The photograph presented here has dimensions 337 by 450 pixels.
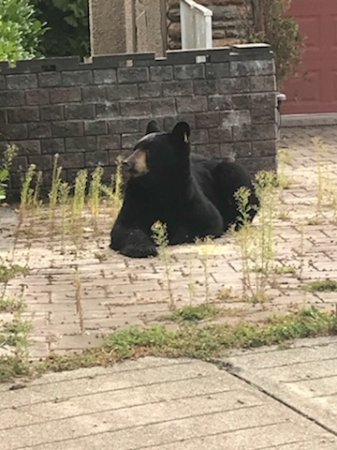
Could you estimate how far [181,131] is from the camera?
793 centimetres

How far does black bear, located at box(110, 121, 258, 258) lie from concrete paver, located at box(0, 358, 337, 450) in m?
2.76

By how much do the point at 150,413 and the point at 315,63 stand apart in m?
12.5


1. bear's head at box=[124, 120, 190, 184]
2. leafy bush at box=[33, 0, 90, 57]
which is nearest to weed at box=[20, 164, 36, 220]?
bear's head at box=[124, 120, 190, 184]

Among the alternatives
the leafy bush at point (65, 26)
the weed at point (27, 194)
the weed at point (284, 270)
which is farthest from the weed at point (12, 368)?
the leafy bush at point (65, 26)

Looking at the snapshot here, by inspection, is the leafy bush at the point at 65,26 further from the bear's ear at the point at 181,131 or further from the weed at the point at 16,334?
the weed at the point at 16,334

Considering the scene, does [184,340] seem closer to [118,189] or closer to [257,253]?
[257,253]

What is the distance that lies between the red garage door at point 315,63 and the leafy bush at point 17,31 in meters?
3.80

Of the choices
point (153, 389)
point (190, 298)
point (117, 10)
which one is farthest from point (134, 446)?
point (117, 10)

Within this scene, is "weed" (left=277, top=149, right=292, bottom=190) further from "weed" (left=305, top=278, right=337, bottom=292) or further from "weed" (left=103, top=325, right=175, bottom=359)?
"weed" (left=103, top=325, right=175, bottom=359)

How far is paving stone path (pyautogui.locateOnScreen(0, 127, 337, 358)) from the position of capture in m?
6.07

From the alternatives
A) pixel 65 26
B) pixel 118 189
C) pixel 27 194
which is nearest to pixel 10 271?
pixel 118 189

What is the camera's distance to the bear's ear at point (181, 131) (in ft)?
25.9

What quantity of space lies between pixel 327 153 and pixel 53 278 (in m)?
6.20

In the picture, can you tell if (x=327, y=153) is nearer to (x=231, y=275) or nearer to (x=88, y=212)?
(x=88, y=212)
